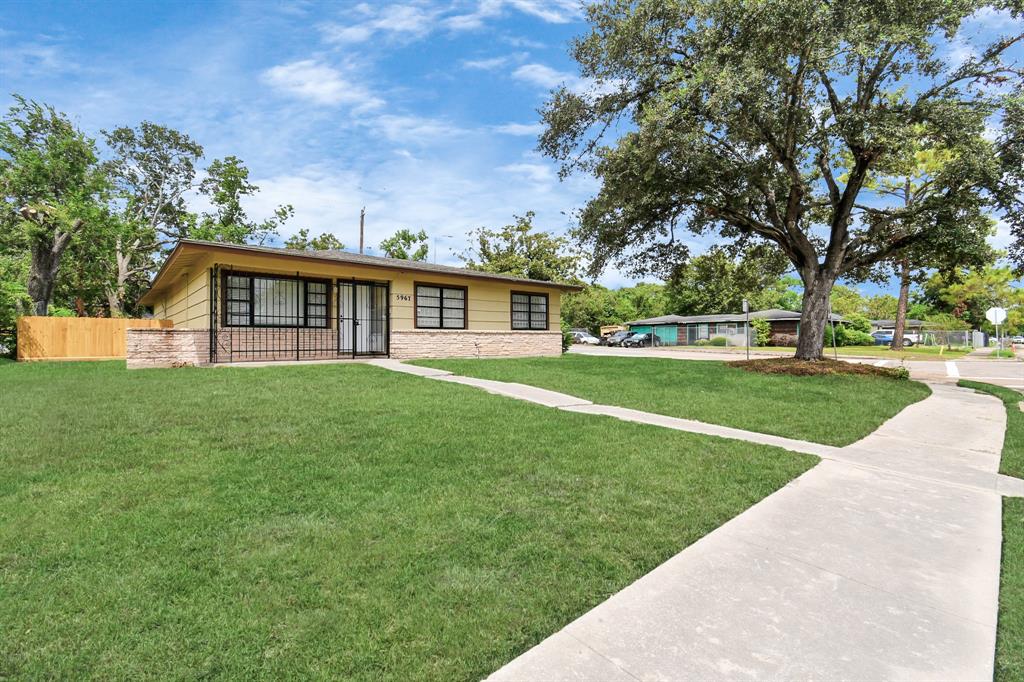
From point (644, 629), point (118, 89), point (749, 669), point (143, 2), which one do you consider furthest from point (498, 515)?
point (118, 89)

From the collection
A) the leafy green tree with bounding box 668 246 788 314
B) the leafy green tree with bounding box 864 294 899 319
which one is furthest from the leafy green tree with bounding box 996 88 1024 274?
the leafy green tree with bounding box 864 294 899 319

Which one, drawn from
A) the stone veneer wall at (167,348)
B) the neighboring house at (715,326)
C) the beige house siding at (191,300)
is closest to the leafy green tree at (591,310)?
the neighboring house at (715,326)

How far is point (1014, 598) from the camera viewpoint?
242 centimetres

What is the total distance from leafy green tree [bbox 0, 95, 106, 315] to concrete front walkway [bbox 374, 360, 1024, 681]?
27.2 meters

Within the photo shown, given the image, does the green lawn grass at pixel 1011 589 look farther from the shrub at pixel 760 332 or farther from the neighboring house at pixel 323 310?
the shrub at pixel 760 332

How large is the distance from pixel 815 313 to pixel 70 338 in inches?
903

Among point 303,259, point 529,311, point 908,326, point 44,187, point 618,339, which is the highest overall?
point 44,187

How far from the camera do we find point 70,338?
1667 centimetres

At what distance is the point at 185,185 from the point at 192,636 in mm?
36177

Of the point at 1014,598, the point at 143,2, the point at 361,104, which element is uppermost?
the point at 143,2

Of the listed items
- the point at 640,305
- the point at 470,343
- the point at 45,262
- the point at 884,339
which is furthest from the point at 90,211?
the point at 884,339

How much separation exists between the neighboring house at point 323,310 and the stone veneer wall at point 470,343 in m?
0.03

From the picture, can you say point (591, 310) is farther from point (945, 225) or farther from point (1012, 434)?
point (1012, 434)

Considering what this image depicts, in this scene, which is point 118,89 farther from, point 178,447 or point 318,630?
point 318,630
